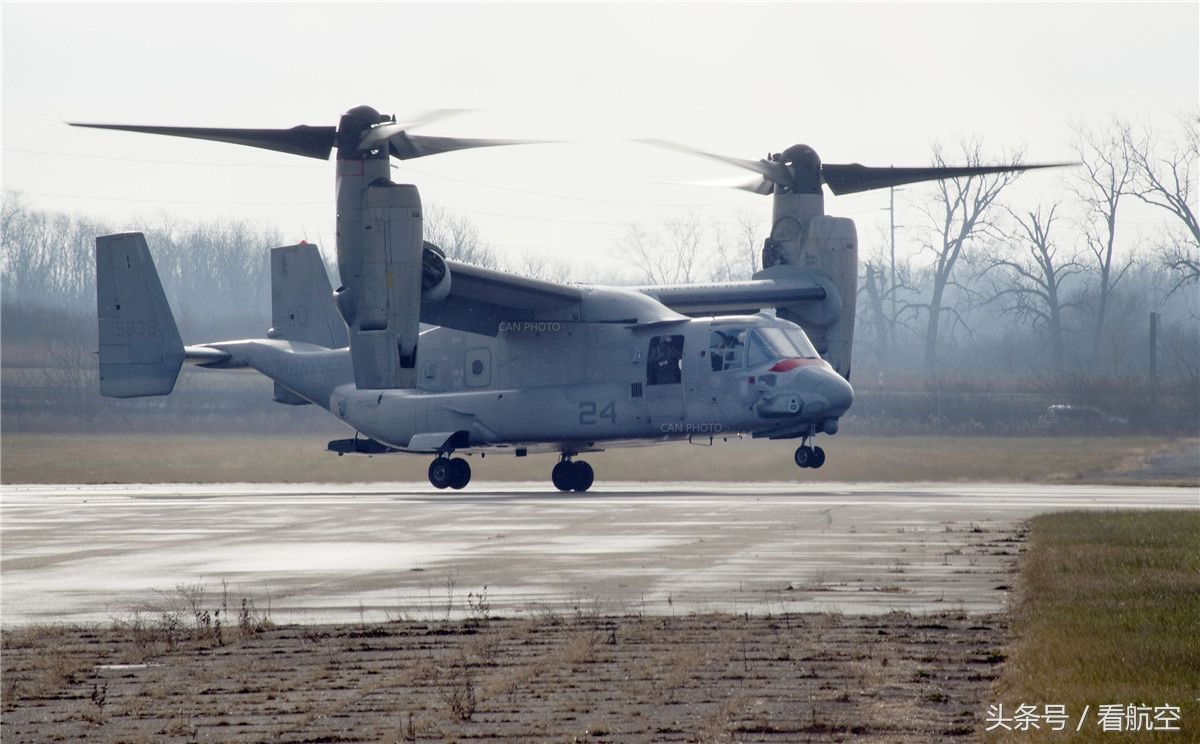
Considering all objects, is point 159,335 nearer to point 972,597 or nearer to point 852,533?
point 852,533

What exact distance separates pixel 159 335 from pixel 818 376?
15.1 m

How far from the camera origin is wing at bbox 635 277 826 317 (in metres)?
33.8

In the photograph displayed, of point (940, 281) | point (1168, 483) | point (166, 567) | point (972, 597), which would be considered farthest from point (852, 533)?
point (940, 281)

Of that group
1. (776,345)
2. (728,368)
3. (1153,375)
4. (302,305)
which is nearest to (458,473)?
(302,305)

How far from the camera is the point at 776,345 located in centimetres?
2981

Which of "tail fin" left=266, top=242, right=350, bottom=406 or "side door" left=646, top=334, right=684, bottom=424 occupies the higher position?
"tail fin" left=266, top=242, right=350, bottom=406

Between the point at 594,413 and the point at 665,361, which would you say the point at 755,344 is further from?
the point at 594,413

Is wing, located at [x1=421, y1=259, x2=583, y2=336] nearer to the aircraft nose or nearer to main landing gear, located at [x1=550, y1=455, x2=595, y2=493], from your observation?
main landing gear, located at [x1=550, y1=455, x2=595, y2=493]

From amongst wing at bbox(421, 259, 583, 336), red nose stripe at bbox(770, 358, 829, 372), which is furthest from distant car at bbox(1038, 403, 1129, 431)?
wing at bbox(421, 259, 583, 336)

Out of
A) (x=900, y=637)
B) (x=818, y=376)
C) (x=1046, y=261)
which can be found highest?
(x=1046, y=261)

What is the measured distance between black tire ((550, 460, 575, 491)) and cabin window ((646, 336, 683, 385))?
11.4 ft

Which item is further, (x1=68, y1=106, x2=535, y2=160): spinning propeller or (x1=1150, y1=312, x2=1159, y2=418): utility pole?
(x1=1150, y1=312, x2=1159, y2=418): utility pole

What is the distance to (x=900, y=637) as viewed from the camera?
10977mm

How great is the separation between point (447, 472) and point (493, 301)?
4.31 m
